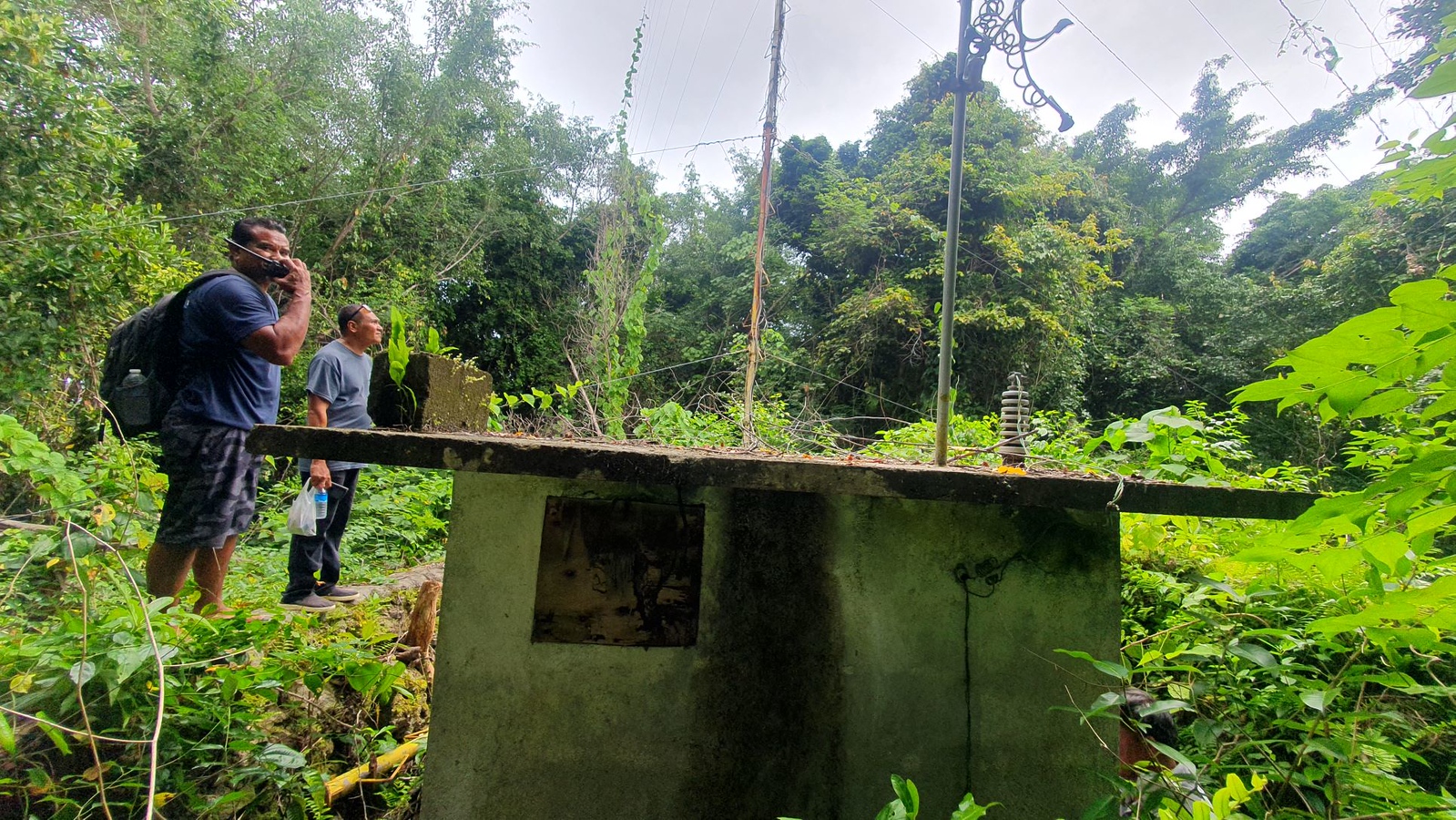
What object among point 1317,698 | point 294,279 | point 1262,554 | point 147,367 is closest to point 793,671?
point 1262,554

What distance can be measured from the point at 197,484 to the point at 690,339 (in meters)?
18.1

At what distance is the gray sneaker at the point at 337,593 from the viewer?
139 inches

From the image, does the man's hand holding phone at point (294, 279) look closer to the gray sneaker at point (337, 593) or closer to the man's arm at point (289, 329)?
the man's arm at point (289, 329)

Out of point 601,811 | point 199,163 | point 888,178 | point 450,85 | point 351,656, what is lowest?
point 601,811

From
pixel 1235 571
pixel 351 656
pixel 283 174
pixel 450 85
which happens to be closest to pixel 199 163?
pixel 283 174

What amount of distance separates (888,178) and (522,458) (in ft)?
53.1

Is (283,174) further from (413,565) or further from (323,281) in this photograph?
(413,565)

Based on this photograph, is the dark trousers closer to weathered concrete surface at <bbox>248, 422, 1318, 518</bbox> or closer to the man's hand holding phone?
the man's hand holding phone

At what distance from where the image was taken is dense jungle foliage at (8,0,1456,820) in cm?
184

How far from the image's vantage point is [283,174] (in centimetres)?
1243

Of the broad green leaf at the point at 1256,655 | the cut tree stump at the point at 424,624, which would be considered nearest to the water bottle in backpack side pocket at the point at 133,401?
the cut tree stump at the point at 424,624

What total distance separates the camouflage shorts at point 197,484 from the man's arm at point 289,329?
0.36 meters

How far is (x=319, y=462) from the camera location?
3336 mm

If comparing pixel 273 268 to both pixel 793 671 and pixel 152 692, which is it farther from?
pixel 793 671
